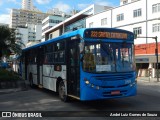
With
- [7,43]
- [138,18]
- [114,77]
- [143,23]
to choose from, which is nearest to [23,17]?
[138,18]

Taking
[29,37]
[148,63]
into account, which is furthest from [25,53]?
[29,37]

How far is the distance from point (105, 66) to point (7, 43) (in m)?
15.2

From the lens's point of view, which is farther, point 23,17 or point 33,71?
point 23,17

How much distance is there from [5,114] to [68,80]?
10.4ft

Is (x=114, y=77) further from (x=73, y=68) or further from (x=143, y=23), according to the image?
(x=143, y=23)

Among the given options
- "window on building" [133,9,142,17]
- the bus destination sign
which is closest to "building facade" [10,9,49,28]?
"window on building" [133,9,142,17]

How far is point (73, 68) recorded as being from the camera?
34.5ft

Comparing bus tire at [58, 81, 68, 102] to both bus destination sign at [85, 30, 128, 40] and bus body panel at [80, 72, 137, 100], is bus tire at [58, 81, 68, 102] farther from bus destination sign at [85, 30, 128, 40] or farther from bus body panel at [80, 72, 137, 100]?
bus destination sign at [85, 30, 128, 40]

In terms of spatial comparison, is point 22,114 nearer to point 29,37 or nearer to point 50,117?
point 50,117

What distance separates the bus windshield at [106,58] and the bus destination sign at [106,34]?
27 cm

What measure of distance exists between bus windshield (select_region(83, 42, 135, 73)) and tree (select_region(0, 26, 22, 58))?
14407 mm

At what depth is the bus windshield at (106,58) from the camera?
9680 millimetres

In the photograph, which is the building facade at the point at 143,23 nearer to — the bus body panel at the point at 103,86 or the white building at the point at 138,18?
the white building at the point at 138,18

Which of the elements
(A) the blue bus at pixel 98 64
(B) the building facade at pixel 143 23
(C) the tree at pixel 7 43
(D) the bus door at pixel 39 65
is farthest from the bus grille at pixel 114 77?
(B) the building facade at pixel 143 23
